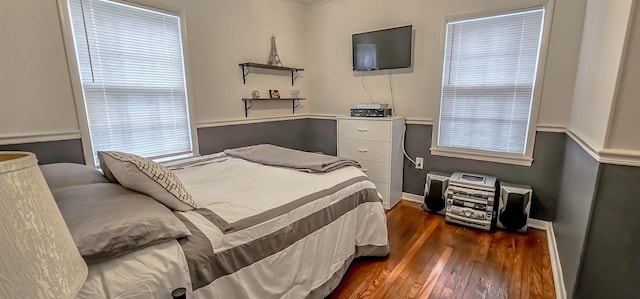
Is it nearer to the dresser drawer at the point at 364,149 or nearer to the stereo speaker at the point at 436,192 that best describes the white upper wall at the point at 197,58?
the dresser drawer at the point at 364,149

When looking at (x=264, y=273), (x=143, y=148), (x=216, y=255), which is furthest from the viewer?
(x=143, y=148)

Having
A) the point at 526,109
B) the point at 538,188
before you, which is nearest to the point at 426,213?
the point at 538,188

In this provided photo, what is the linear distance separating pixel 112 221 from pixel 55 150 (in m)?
1.61

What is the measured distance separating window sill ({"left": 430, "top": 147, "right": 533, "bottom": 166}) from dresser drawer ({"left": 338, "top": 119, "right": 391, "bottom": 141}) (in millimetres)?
587

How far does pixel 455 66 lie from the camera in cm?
279

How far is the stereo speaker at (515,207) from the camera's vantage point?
2.42m

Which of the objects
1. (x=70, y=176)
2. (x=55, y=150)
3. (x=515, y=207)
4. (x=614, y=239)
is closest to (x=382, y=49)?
(x=515, y=207)

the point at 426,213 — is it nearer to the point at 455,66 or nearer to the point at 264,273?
the point at 455,66

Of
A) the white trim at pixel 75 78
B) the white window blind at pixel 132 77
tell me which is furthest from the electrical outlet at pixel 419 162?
the white trim at pixel 75 78

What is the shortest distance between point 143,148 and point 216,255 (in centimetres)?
178

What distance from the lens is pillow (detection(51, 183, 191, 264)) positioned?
865mm

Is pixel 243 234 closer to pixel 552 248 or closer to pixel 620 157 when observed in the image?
pixel 620 157

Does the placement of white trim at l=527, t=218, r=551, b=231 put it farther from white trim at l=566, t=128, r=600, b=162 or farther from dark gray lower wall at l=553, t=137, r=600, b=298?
white trim at l=566, t=128, r=600, b=162

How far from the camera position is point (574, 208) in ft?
5.51
